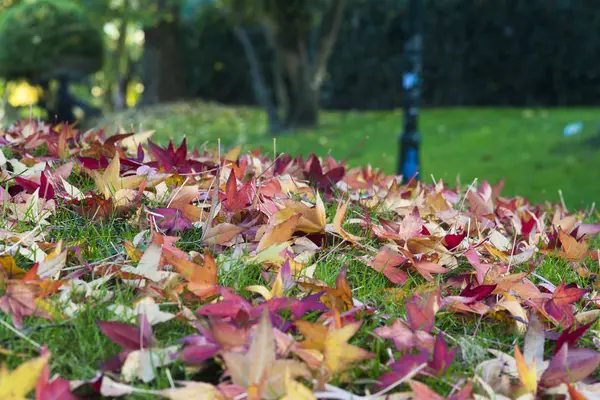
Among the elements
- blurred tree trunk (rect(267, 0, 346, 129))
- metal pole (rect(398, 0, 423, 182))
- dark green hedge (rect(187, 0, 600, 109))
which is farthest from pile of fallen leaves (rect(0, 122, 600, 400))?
dark green hedge (rect(187, 0, 600, 109))

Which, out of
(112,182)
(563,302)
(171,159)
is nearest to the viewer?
(563,302)

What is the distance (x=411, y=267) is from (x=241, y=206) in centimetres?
56

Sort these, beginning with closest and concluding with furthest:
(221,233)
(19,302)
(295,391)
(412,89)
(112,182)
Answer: (295,391) → (19,302) → (221,233) → (112,182) → (412,89)

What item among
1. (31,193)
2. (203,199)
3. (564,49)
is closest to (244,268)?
(203,199)

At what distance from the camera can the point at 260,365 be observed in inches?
52.7

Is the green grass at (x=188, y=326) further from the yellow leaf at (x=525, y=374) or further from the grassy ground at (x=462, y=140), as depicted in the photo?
the grassy ground at (x=462, y=140)

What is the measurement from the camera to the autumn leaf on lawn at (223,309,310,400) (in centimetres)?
133

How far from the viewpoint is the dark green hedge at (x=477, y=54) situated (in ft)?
47.2

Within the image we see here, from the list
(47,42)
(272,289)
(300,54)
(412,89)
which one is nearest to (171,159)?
(272,289)

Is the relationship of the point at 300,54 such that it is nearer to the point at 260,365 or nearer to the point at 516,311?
the point at 516,311

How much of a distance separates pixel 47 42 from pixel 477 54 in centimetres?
919

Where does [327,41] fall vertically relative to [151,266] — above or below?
above

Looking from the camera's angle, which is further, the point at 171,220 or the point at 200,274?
the point at 171,220

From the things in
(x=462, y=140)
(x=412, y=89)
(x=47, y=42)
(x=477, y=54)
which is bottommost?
(x=462, y=140)
